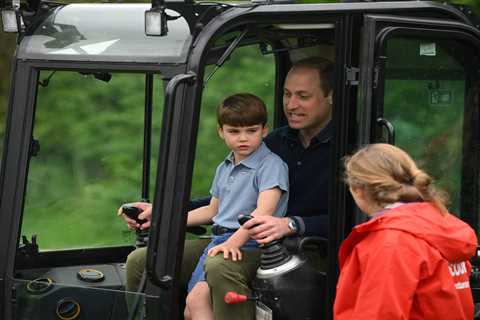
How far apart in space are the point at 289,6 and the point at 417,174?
0.75m

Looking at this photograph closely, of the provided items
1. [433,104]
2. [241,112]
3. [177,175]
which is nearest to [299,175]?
[241,112]

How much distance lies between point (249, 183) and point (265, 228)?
281 millimetres

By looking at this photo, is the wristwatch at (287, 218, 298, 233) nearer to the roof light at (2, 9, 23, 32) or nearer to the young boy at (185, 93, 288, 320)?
the young boy at (185, 93, 288, 320)

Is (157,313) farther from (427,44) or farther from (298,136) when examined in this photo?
(427,44)

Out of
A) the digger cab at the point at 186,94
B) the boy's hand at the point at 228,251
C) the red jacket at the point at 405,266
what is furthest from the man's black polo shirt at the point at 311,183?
the red jacket at the point at 405,266

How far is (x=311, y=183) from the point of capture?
14.5 ft

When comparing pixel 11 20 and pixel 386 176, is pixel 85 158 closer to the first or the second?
pixel 11 20

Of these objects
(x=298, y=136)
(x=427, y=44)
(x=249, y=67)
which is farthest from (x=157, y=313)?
(x=249, y=67)

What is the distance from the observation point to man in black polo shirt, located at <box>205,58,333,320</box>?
13.8ft

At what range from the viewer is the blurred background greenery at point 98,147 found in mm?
4668

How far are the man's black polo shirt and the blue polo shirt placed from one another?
0.24ft

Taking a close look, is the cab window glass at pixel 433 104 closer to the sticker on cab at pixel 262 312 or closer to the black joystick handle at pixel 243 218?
the black joystick handle at pixel 243 218

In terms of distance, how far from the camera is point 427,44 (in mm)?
4371

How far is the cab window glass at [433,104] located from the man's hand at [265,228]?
528mm
